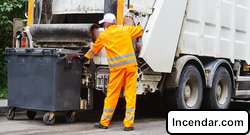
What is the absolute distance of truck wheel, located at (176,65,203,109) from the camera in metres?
7.32

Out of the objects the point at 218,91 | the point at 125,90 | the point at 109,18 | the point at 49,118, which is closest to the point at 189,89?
the point at 218,91

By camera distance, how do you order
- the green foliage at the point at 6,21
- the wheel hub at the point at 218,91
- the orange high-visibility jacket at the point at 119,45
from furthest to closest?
the green foliage at the point at 6,21, the wheel hub at the point at 218,91, the orange high-visibility jacket at the point at 119,45

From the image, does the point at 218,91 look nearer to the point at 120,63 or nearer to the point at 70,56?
the point at 120,63

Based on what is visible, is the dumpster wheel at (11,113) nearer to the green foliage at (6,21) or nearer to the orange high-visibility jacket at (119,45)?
the orange high-visibility jacket at (119,45)

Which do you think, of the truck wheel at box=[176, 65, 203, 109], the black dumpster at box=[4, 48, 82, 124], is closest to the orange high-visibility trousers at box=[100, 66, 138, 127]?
the black dumpster at box=[4, 48, 82, 124]

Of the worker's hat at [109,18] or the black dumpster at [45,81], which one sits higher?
the worker's hat at [109,18]

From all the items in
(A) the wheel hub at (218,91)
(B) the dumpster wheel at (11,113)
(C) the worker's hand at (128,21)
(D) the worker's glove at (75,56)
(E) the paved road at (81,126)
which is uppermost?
(C) the worker's hand at (128,21)

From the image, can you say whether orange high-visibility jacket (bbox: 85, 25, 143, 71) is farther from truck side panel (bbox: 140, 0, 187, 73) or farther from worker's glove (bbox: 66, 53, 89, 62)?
worker's glove (bbox: 66, 53, 89, 62)

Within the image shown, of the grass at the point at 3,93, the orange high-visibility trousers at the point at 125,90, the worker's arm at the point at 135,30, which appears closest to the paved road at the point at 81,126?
the orange high-visibility trousers at the point at 125,90

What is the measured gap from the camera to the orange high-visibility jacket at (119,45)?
6.00m

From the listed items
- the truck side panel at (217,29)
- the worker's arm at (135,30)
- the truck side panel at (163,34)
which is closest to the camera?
the worker's arm at (135,30)

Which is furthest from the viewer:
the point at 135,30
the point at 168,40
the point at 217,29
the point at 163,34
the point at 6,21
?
the point at 6,21

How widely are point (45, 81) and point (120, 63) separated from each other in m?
1.06

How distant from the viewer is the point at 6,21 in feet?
31.1
